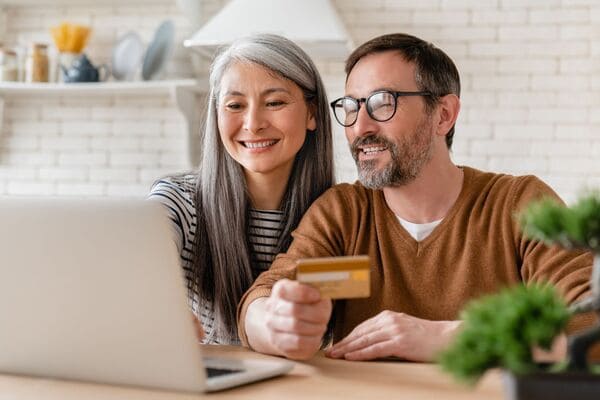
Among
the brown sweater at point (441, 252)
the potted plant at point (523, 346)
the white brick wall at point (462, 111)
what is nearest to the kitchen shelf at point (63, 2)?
the white brick wall at point (462, 111)

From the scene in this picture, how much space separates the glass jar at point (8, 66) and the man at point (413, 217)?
2.53 m

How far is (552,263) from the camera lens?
178cm

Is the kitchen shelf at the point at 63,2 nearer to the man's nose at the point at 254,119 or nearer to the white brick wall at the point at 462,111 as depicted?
the white brick wall at the point at 462,111

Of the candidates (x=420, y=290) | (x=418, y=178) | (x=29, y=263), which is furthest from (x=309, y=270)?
(x=418, y=178)

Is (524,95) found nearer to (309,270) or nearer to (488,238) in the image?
(488,238)

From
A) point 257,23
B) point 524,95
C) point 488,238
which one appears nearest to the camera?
point 488,238

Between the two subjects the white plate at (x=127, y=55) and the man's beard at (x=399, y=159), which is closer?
the man's beard at (x=399, y=159)

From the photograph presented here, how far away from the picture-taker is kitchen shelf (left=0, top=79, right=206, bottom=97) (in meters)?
3.92

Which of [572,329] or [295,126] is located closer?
[572,329]

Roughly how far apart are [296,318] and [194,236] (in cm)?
77

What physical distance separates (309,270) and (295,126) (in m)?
1.08

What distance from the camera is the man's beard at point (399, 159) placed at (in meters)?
2.06

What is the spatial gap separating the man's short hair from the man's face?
2cm

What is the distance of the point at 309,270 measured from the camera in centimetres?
119
